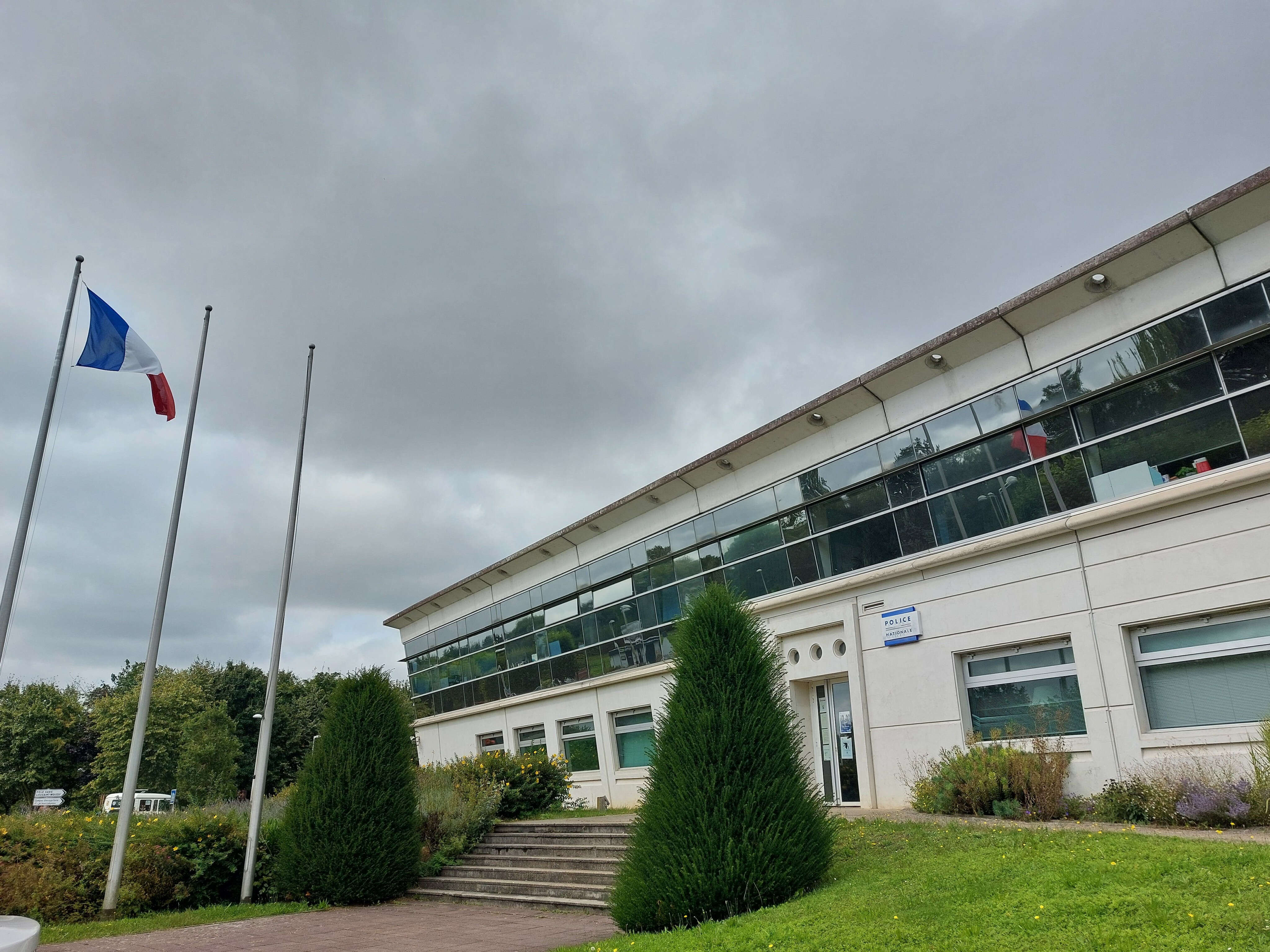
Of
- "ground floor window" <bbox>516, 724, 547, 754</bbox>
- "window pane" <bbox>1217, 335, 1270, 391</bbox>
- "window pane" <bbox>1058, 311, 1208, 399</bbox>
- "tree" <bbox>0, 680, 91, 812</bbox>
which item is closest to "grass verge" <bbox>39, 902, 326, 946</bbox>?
"ground floor window" <bbox>516, 724, 547, 754</bbox>

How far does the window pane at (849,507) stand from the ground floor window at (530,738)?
1306 cm

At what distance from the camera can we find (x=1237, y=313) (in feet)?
39.0

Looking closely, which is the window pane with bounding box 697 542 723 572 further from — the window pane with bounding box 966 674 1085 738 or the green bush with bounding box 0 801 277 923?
the green bush with bounding box 0 801 277 923

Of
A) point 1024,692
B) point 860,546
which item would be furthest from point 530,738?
point 1024,692

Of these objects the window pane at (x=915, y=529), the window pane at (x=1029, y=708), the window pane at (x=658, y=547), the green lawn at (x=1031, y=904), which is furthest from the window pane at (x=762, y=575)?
the green lawn at (x=1031, y=904)

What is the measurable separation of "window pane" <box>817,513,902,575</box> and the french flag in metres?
12.6

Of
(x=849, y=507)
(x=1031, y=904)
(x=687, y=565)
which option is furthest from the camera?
(x=687, y=565)

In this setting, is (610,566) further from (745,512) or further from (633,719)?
(745,512)

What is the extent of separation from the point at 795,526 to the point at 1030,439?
566cm

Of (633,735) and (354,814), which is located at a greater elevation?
(633,735)

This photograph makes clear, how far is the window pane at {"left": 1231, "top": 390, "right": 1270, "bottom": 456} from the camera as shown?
37.5 ft

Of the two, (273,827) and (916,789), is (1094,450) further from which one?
(273,827)

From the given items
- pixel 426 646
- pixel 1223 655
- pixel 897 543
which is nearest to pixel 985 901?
pixel 1223 655

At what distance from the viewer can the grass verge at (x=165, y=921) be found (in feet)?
38.5
